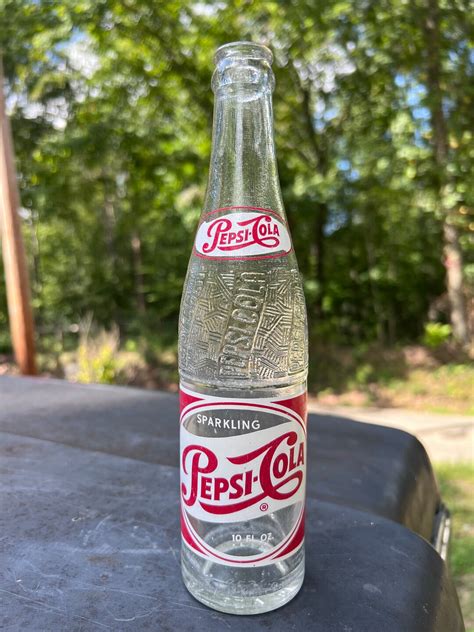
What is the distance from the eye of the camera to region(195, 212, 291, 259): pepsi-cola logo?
75 centimetres

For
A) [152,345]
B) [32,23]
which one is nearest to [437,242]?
[152,345]

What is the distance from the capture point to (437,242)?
8.45 meters

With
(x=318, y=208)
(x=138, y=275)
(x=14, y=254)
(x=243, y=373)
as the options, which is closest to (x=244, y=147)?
(x=243, y=373)

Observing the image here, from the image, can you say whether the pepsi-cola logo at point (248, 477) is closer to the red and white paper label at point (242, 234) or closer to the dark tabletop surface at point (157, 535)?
the dark tabletop surface at point (157, 535)

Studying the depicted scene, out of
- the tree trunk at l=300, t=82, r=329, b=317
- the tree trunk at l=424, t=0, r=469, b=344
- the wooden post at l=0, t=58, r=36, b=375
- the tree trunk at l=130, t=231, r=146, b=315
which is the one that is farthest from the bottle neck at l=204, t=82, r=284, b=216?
the tree trunk at l=130, t=231, r=146, b=315

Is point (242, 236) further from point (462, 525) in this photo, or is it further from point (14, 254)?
point (14, 254)

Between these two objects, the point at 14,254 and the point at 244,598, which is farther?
the point at 14,254

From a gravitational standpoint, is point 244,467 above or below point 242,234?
below

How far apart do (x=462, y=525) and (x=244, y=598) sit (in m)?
2.40

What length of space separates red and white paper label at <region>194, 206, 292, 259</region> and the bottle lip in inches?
9.3

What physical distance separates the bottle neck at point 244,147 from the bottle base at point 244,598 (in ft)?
1.88

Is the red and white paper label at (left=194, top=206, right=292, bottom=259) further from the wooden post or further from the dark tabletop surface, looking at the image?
the wooden post

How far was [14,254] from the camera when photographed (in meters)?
3.36

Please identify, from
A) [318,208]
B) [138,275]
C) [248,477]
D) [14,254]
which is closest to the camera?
[248,477]
